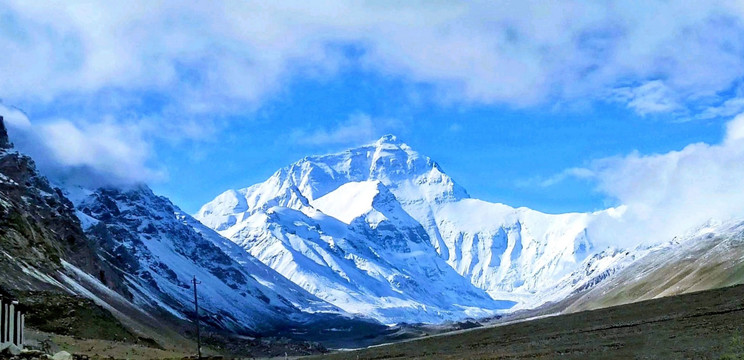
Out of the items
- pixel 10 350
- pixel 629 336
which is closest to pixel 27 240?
pixel 10 350

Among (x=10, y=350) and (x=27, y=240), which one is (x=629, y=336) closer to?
(x=10, y=350)

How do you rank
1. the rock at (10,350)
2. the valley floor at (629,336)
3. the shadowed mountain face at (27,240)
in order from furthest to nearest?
the shadowed mountain face at (27,240) → the valley floor at (629,336) → the rock at (10,350)

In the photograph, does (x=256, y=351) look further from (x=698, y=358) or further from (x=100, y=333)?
(x=698, y=358)

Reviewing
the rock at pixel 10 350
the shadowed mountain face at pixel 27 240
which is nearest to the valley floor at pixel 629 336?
the rock at pixel 10 350

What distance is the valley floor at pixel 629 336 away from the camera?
62.8m

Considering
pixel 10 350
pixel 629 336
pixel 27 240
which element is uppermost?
pixel 27 240

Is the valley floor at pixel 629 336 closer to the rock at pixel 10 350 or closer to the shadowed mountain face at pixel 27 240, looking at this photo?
the rock at pixel 10 350

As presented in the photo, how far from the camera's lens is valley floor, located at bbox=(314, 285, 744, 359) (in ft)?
206

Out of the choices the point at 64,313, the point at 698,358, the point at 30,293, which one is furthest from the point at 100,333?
the point at 698,358

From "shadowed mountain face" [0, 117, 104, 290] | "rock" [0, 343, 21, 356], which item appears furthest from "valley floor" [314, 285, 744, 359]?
"shadowed mountain face" [0, 117, 104, 290]

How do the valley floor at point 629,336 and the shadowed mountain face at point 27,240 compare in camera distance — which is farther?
the shadowed mountain face at point 27,240

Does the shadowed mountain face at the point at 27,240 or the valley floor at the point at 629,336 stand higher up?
the shadowed mountain face at the point at 27,240

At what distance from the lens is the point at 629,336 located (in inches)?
3091

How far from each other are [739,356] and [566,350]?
2223 centimetres
